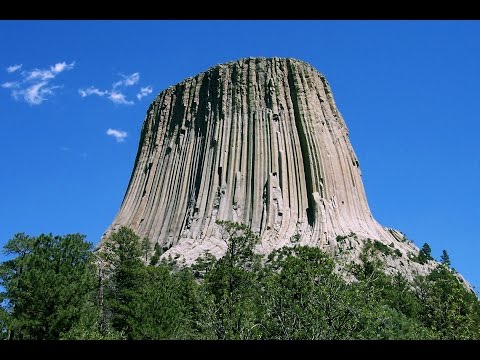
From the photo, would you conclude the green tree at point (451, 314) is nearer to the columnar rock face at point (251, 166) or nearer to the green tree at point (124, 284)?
the green tree at point (124, 284)

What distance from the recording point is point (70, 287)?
1185 inches

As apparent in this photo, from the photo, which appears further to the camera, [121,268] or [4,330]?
[121,268]

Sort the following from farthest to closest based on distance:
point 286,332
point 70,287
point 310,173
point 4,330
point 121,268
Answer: point 310,173
point 121,268
point 70,287
point 4,330
point 286,332

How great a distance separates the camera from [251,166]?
7812cm

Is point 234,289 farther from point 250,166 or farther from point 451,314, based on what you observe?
point 250,166

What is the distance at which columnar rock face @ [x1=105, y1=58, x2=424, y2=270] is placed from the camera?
7288 centimetres


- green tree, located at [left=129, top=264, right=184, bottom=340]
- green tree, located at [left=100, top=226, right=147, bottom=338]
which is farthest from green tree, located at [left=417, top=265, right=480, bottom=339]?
green tree, located at [left=100, top=226, right=147, bottom=338]

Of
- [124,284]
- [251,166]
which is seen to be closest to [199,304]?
[124,284]

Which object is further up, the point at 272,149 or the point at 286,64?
the point at 286,64

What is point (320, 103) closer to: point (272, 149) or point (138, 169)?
point (272, 149)

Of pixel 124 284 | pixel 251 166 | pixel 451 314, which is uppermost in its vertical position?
pixel 251 166

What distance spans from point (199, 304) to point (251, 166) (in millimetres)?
45233
